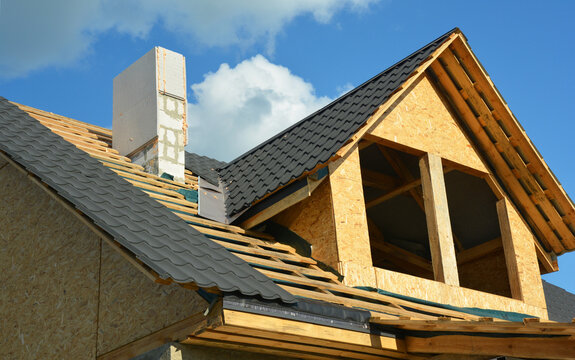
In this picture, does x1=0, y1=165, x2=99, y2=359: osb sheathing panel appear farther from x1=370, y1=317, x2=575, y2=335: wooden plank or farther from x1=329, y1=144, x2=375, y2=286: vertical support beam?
x1=329, y1=144, x2=375, y2=286: vertical support beam

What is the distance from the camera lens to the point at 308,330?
225 inches

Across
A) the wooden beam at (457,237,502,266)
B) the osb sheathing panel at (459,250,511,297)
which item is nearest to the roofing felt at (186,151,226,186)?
the wooden beam at (457,237,502,266)

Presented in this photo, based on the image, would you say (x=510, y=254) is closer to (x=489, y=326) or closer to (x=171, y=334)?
(x=489, y=326)

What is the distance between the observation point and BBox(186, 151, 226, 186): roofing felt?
33.3ft

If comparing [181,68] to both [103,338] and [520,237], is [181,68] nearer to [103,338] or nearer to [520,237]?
[103,338]

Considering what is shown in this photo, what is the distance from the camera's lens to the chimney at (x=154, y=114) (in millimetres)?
9750

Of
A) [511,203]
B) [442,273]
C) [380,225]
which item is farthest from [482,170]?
[380,225]

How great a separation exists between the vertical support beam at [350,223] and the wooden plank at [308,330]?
1.72m

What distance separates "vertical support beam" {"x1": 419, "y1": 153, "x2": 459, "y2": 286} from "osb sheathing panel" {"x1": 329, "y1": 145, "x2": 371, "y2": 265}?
1227 mm

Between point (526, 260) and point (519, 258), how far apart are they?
0.62 ft

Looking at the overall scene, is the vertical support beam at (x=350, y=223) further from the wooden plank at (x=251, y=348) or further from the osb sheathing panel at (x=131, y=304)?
the osb sheathing panel at (x=131, y=304)

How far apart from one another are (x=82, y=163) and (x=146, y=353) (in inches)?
116

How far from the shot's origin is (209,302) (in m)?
5.29

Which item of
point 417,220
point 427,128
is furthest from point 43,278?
point 417,220
